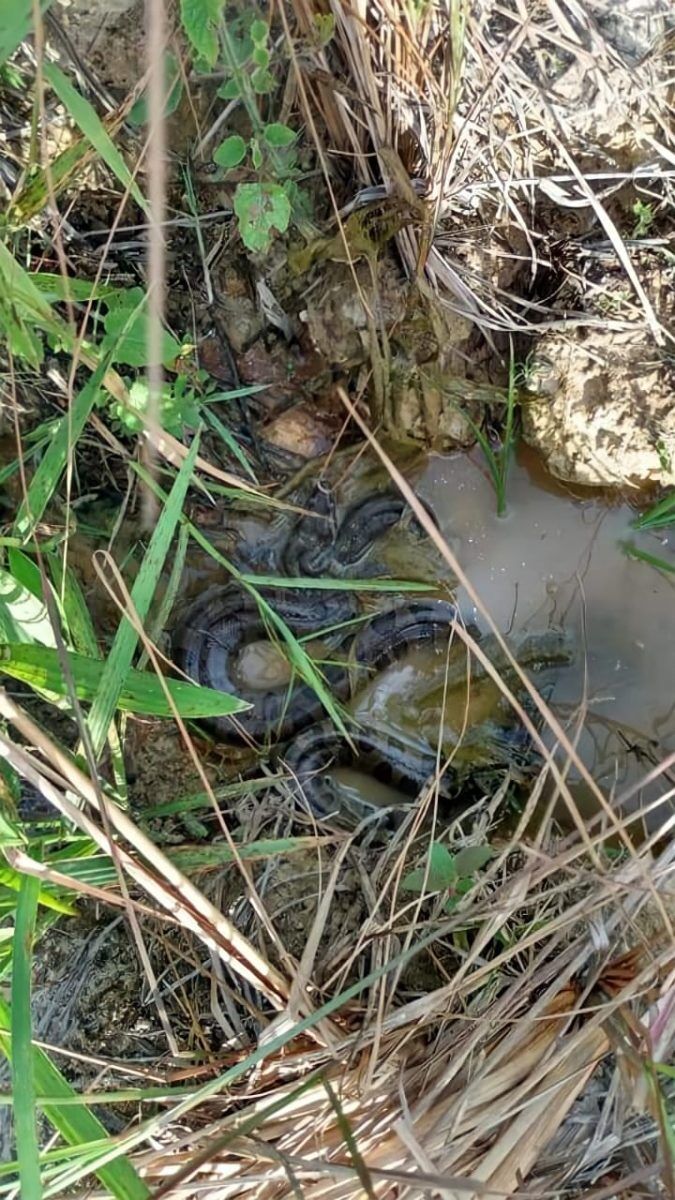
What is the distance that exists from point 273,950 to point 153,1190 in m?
0.68

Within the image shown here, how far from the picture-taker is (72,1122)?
2.06m

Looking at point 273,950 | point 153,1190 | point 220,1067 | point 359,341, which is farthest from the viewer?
point 359,341

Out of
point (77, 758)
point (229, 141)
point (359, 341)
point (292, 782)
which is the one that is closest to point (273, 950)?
point (292, 782)

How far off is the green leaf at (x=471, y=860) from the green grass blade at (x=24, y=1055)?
3.82ft

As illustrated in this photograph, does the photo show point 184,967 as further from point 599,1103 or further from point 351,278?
point 351,278

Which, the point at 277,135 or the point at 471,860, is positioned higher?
the point at 277,135

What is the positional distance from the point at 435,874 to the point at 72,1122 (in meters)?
1.10

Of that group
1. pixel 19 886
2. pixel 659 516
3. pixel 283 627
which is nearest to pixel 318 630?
pixel 283 627

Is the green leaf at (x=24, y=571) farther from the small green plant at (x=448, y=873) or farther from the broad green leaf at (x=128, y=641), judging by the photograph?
the small green plant at (x=448, y=873)

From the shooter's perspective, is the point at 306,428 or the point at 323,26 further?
the point at 306,428

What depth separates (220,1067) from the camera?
241 centimetres

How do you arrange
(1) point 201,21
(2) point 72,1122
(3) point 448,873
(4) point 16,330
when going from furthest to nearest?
1. (3) point 448,873
2. (2) point 72,1122
3. (4) point 16,330
4. (1) point 201,21

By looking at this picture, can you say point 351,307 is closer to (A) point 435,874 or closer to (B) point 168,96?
(B) point 168,96

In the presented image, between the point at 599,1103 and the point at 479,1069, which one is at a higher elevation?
the point at 479,1069
